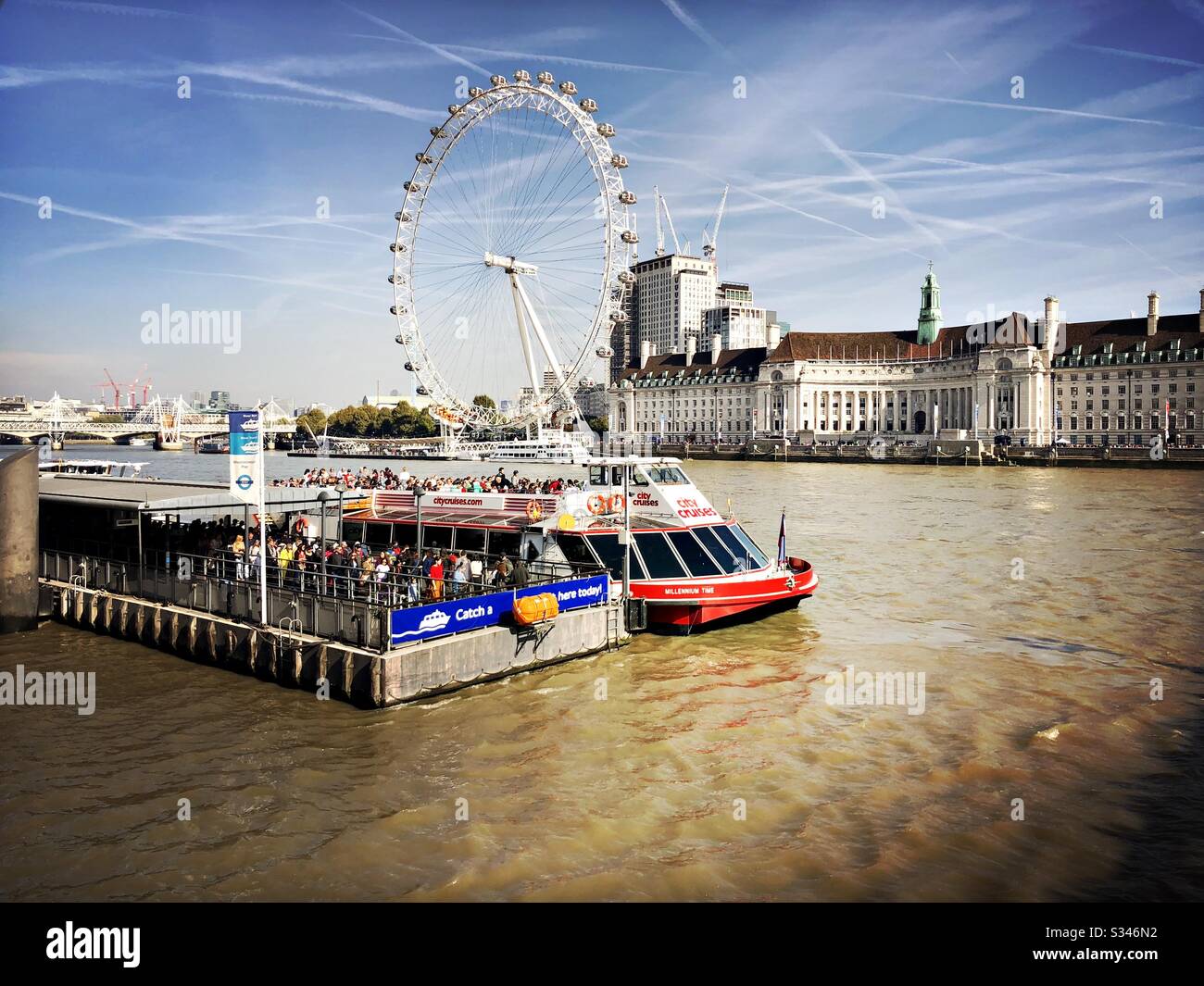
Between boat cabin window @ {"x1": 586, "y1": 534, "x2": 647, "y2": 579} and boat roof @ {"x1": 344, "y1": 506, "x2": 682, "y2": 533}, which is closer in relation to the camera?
boat cabin window @ {"x1": 586, "y1": 534, "x2": 647, "y2": 579}

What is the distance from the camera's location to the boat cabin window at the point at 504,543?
24.1m

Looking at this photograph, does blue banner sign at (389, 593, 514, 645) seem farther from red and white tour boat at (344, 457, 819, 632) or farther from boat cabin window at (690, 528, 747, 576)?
boat cabin window at (690, 528, 747, 576)

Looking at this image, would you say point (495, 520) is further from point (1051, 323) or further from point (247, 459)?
point (1051, 323)

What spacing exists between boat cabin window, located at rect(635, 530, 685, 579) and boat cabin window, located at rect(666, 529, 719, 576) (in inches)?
9.0

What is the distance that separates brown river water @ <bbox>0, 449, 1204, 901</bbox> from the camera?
1078cm

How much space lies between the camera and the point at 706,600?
22406mm

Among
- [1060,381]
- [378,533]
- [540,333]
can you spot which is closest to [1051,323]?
[1060,381]

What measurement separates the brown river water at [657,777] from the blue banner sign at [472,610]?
4.52 feet

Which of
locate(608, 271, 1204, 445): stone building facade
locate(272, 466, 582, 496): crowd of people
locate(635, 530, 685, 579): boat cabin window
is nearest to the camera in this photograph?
locate(635, 530, 685, 579): boat cabin window

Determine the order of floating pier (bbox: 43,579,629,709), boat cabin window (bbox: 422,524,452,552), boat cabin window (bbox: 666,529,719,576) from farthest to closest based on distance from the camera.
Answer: boat cabin window (bbox: 422,524,452,552) < boat cabin window (bbox: 666,529,719,576) < floating pier (bbox: 43,579,629,709)

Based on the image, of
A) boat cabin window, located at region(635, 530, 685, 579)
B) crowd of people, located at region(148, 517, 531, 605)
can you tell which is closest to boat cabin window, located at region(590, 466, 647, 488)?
boat cabin window, located at region(635, 530, 685, 579)

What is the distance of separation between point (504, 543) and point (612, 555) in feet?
10.3
